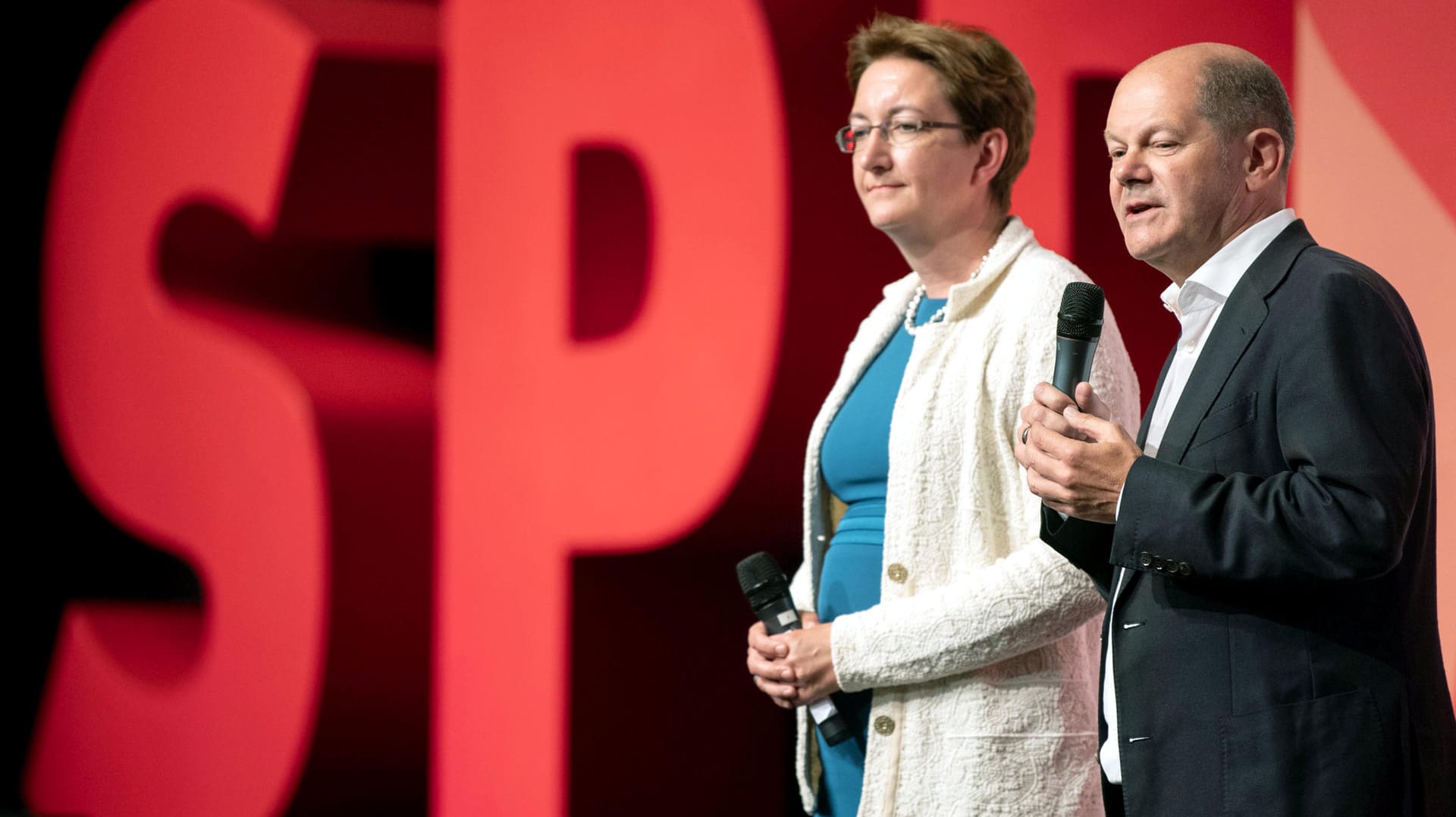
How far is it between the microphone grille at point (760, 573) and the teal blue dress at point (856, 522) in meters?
0.10

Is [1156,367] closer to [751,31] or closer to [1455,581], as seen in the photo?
[1455,581]

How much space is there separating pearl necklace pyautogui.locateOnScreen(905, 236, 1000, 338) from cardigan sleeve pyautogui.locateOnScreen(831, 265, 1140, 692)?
174mm

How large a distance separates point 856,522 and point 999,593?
1.03 ft

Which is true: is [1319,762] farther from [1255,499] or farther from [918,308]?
[918,308]

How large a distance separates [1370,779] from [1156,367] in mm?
1362

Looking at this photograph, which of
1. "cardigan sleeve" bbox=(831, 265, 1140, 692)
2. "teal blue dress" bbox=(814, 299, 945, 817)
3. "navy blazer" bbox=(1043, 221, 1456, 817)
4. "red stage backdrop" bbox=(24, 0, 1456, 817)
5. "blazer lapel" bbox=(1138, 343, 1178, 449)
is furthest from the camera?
"red stage backdrop" bbox=(24, 0, 1456, 817)

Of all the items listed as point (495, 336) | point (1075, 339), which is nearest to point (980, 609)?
point (1075, 339)

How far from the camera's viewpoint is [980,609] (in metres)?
1.94

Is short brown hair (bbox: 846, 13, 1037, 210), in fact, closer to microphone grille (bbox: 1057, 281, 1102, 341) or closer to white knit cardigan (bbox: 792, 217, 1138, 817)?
white knit cardigan (bbox: 792, 217, 1138, 817)

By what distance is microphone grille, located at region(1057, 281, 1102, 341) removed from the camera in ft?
5.00

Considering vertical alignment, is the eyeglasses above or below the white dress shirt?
above

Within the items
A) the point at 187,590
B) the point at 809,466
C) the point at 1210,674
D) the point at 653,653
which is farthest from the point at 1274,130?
the point at 187,590

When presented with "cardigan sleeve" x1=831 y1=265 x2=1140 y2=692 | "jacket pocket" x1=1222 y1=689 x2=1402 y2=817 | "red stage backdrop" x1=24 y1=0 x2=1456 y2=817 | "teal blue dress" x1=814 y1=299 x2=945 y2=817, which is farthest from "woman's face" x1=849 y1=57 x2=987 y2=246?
"jacket pocket" x1=1222 y1=689 x2=1402 y2=817

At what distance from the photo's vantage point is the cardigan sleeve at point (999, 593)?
6.31 ft
